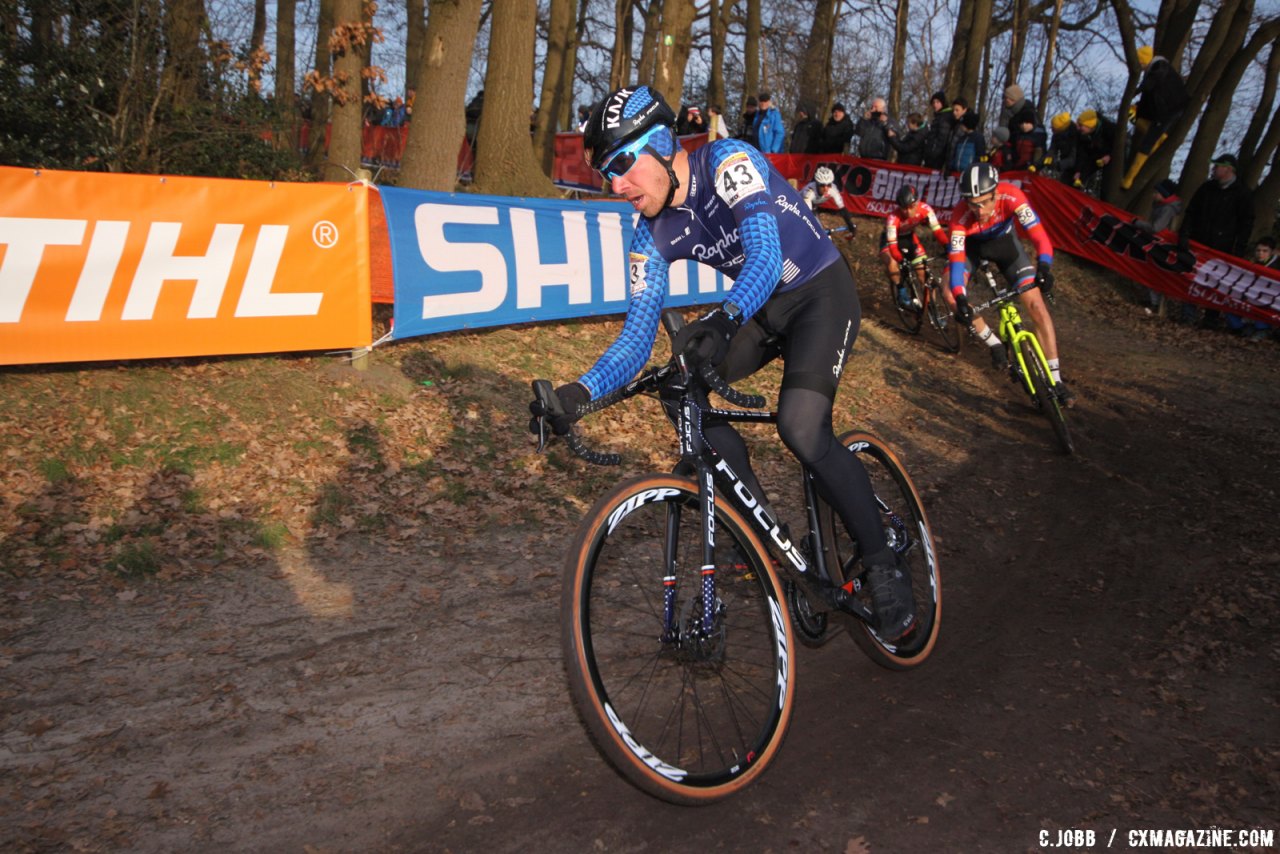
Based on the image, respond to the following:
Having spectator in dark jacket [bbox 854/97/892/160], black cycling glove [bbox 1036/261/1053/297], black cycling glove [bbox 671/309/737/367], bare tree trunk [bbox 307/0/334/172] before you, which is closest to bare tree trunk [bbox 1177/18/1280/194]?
spectator in dark jacket [bbox 854/97/892/160]

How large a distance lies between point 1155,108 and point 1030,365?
445 inches

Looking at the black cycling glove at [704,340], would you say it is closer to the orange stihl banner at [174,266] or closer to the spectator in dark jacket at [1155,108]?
the orange stihl banner at [174,266]

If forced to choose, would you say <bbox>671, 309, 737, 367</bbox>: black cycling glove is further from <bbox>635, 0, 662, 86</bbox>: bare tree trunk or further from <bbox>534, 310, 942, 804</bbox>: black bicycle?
<bbox>635, 0, 662, 86</bbox>: bare tree trunk

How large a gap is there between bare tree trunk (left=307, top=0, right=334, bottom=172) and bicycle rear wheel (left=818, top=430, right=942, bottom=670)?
28.3 ft

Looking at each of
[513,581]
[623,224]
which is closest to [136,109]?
[623,224]

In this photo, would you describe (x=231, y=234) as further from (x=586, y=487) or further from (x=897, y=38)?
(x=897, y=38)

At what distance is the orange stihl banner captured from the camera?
21.7 ft

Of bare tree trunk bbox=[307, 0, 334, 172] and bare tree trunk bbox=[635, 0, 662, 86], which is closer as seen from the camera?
bare tree trunk bbox=[307, 0, 334, 172]

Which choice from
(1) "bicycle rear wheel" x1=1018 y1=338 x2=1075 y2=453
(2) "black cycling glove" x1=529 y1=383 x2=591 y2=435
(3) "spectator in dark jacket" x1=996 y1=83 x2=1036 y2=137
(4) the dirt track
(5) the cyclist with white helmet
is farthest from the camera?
(3) "spectator in dark jacket" x1=996 y1=83 x2=1036 y2=137

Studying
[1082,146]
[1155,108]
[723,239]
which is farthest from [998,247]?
[1082,146]

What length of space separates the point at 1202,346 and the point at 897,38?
2063 centimetres

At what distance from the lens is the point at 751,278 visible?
3.61 metres

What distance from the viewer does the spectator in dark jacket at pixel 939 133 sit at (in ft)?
60.3

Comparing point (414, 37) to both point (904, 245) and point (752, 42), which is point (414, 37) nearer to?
point (752, 42)
